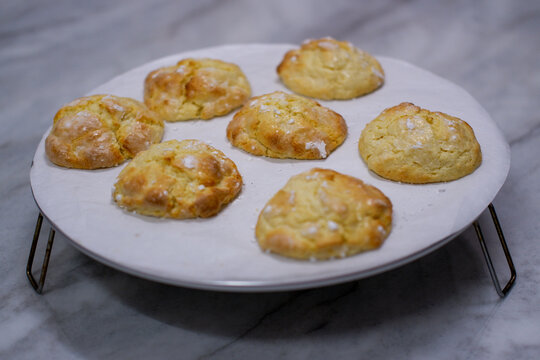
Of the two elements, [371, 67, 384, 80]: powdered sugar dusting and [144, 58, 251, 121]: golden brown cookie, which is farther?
[371, 67, 384, 80]: powdered sugar dusting

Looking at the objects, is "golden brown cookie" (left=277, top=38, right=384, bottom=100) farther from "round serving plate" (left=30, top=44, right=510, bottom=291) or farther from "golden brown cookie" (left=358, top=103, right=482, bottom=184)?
"golden brown cookie" (left=358, top=103, right=482, bottom=184)

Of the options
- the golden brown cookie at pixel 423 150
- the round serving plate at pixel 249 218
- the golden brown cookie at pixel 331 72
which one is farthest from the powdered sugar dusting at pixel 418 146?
the golden brown cookie at pixel 331 72

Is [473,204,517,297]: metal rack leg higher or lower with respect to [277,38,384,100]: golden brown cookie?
lower

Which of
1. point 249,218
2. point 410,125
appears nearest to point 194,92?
point 249,218

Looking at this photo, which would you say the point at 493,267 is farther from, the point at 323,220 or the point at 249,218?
the point at 249,218

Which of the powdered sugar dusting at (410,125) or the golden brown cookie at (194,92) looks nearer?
the powdered sugar dusting at (410,125)

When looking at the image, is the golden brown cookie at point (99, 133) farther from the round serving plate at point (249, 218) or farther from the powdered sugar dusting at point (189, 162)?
the powdered sugar dusting at point (189, 162)

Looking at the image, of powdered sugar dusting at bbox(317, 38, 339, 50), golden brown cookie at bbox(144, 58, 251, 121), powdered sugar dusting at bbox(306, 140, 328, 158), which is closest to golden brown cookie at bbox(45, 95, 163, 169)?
golden brown cookie at bbox(144, 58, 251, 121)
